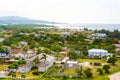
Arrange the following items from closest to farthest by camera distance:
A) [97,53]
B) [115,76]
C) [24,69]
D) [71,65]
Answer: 1. [115,76]
2. [24,69]
3. [71,65]
4. [97,53]

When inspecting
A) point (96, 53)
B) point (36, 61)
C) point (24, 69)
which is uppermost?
point (36, 61)

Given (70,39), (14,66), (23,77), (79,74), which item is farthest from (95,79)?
(70,39)

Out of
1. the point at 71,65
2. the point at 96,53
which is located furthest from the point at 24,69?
the point at 96,53

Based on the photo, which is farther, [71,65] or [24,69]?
[71,65]

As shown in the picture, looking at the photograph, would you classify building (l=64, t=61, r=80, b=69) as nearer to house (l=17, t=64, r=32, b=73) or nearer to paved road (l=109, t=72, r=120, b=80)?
house (l=17, t=64, r=32, b=73)

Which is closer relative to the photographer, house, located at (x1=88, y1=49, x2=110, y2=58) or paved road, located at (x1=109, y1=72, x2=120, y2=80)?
paved road, located at (x1=109, y1=72, x2=120, y2=80)

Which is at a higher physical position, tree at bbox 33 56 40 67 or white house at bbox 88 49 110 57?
tree at bbox 33 56 40 67

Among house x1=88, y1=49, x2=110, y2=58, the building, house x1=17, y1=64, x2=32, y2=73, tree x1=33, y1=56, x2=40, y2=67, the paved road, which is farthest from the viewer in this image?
house x1=88, y1=49, x2=110, y2=58

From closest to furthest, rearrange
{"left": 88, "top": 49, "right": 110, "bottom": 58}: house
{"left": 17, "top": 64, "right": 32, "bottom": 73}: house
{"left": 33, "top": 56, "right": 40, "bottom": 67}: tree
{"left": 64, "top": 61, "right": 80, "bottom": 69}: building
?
{"left": 17, "top": 64, "right": 32, "bottom": 73}: house < {"left": 33, "top": 56, "right": 40, "bottom": 67}: tree < {"left": 64, "top": 61, "right": 80, "bottom": 69}: building < {"left": 88, "top": 49, "right": 110, "bottom": 58}: house

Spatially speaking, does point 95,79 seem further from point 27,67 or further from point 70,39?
point 70,39

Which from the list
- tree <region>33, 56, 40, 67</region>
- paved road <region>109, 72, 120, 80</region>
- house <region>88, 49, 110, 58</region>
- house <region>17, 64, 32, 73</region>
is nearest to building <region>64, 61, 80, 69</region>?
tree <region>33, 56, 40, 67</region>

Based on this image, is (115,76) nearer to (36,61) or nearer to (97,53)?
(36,61)

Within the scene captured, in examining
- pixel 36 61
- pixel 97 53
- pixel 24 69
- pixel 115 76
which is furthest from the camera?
pixel 97 53
